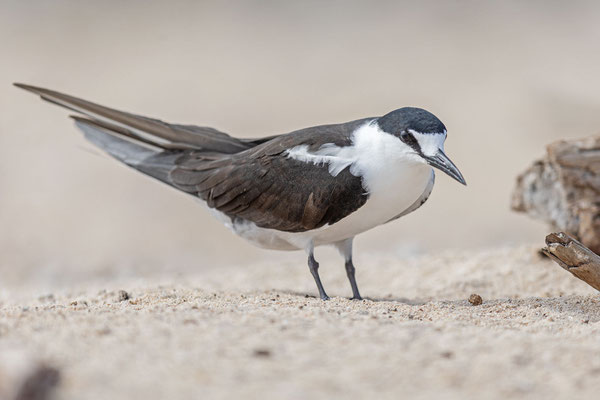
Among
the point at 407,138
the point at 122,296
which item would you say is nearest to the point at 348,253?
the point at 407,138

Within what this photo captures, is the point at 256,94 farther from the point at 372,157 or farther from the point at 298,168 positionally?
the point at 372,157

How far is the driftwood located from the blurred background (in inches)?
93.3

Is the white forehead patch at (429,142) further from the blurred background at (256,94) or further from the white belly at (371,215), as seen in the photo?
the blurred background at (256,94)

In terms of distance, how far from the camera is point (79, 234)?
1091cm

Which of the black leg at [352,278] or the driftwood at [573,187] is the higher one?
the driftwood at [573,187]

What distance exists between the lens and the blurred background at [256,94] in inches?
434

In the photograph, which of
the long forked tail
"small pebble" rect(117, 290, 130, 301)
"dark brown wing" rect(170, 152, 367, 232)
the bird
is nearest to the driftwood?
the bird

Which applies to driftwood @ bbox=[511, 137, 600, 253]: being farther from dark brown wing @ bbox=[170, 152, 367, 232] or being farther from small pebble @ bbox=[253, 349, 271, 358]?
small pebble @ bbox=[253, 349, 271, 358]

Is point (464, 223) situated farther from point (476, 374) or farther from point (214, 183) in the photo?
point (476, 374)

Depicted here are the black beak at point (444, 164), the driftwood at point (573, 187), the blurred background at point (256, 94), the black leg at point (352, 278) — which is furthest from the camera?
the blurred background at point (256, 94)

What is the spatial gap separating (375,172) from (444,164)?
49 cm

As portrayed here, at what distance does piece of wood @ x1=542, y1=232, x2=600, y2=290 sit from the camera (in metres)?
4.70

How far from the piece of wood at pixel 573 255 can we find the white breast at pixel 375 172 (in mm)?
874

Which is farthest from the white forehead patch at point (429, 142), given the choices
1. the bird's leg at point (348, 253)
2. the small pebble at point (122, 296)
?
the small pebble at point (122, 296)
